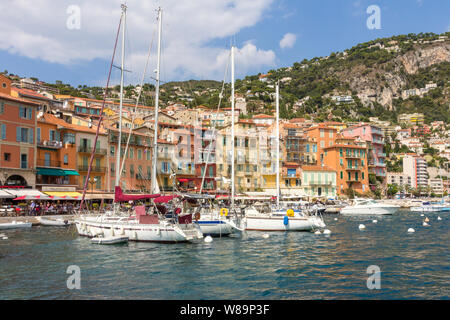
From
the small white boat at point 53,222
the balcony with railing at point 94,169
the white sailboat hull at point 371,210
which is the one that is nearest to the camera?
the small white boat at point 53,222

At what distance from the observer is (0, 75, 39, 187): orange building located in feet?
131

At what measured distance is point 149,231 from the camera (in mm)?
24594

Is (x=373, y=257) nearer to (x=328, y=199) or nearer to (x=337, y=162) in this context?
(x=328, y=199)

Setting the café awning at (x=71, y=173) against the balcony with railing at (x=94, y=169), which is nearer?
the café awning at (x=71, y=173)

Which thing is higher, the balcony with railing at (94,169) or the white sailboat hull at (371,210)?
the balcony with railing at (94,169)

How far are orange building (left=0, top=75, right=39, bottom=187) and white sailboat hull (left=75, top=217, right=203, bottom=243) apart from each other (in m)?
18.8

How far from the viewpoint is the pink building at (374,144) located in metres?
97.7

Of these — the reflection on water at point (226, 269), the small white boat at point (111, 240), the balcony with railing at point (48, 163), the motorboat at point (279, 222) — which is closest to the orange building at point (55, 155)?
the balcony with railing at point (48, 163)

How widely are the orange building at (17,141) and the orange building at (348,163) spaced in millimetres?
61303

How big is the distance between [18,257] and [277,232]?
19.5 metres

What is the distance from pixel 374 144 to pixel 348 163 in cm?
1961

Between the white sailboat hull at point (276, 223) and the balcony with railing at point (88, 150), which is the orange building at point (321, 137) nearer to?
the balcony with railing at point (88, 150)

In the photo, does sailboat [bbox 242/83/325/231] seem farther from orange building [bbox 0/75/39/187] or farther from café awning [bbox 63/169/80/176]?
orange building [bbox 0/75/39/187]

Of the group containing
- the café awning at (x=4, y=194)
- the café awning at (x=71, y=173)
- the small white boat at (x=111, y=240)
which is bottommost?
the small white boat at (x=111, y=240)
